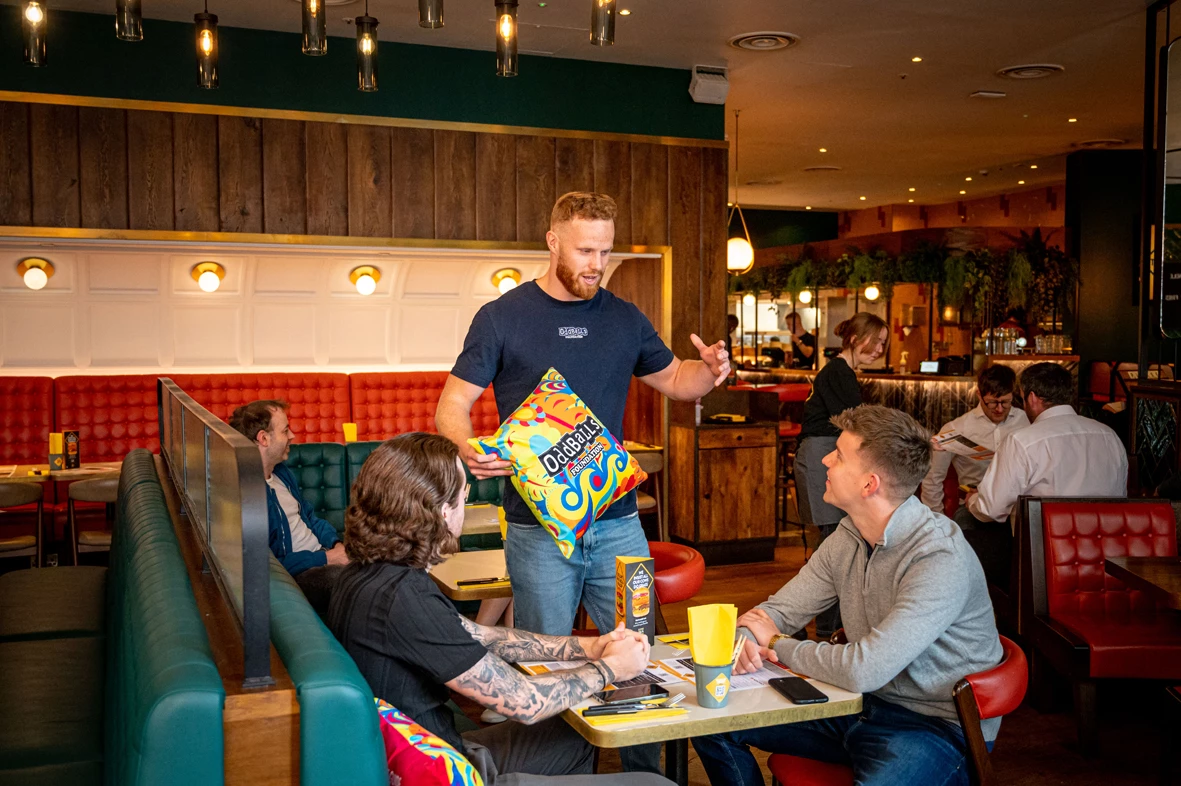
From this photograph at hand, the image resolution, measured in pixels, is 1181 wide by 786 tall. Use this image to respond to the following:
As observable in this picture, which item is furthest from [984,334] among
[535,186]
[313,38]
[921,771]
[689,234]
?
[921,771]

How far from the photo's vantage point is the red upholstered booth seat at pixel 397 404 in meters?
8.24

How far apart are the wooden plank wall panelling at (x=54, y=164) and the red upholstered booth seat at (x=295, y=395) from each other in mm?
1809

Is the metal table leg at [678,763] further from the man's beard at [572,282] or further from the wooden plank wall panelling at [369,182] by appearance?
the wooden plank wall panelling at [369,182]

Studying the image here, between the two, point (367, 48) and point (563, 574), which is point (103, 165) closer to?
point (367, 48)

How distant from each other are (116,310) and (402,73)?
280 centimetres

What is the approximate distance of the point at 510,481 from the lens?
2990 millimetres

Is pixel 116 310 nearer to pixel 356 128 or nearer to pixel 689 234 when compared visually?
pixel 356 128

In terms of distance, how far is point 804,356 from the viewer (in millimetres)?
15453

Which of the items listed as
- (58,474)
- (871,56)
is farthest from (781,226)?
(58,474)

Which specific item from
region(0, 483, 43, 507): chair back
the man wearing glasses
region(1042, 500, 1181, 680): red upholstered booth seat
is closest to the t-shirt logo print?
region(1042, 500, 1181, 680): red upholstered booth seat

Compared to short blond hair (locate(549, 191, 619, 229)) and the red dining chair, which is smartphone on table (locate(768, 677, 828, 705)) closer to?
the red dining chair

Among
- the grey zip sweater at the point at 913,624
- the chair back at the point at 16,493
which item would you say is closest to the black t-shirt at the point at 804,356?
the chair back at the point at 16,493

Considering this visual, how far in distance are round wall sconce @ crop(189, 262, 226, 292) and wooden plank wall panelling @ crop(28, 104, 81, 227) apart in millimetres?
1350

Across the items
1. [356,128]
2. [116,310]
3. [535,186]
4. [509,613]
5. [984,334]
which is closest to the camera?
[509,613]
